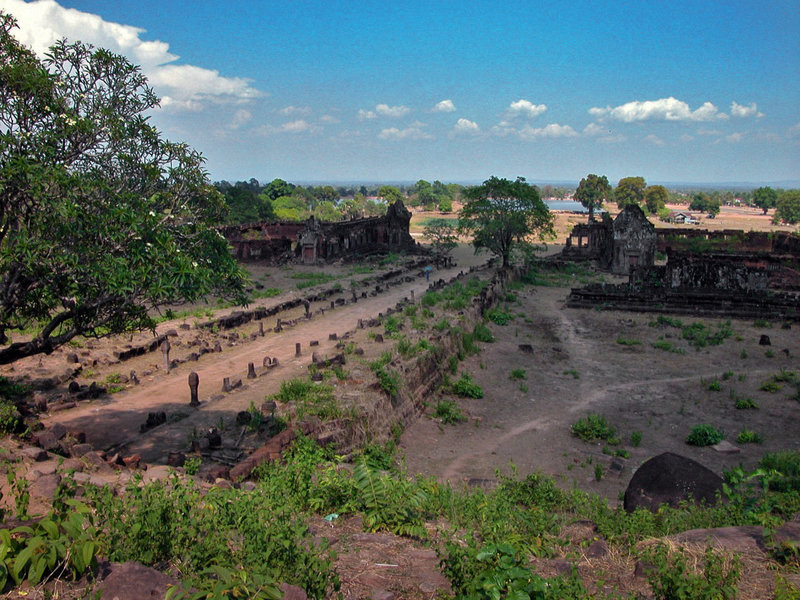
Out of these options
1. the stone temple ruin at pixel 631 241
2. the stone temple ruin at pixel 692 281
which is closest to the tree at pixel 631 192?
the stone temple ruin at pixel 692 281

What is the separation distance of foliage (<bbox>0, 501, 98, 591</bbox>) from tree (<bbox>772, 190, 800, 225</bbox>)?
4405 inches

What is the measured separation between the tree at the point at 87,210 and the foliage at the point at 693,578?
689 centimetres

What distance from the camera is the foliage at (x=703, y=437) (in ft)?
44.5

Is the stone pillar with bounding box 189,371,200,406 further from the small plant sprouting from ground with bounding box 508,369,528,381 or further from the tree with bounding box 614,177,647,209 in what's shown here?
the tree with bounding box 614,177,647,209

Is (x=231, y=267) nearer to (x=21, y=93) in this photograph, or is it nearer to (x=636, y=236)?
(x=21, y=93)

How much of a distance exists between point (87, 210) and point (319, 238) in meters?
36.1

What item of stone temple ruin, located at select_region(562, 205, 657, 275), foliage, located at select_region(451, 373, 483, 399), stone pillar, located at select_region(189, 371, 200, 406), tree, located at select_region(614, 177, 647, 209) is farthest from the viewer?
tree, located at select_region(614, 177, 647, 209)

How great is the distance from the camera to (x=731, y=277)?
31016 millimetres

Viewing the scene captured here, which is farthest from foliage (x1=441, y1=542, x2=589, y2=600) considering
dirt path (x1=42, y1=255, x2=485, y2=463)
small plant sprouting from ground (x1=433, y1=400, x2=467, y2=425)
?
small plant sprouting from ground (x1=433, y1=400, x2=467, y2=425)

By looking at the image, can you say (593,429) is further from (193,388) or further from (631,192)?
(631,192)

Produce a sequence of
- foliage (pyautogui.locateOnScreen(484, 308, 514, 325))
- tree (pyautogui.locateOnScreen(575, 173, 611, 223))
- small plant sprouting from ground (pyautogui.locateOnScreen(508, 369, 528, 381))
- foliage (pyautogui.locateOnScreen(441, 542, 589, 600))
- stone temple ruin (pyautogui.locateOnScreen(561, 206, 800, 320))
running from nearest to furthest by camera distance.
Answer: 1. foliage (pyautogui.locateOnScreen(441, 542, 589, 600))
2. small plant sprouting from ground (pyautogui.locateOnScreen(508, 369, 528, 381))
3. foliage (pyautogui.locateOnScreen(484, 308, 514, 325))
4. stone temple ruin (pyautogui.locateOnScreen(561, 206, 800, 320))
5. tree (pyautogui.locateOnScreen(575, 173, 611, 223))

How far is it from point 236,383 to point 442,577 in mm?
10965

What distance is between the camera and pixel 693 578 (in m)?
4.93

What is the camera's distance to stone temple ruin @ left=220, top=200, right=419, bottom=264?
44.2 m
